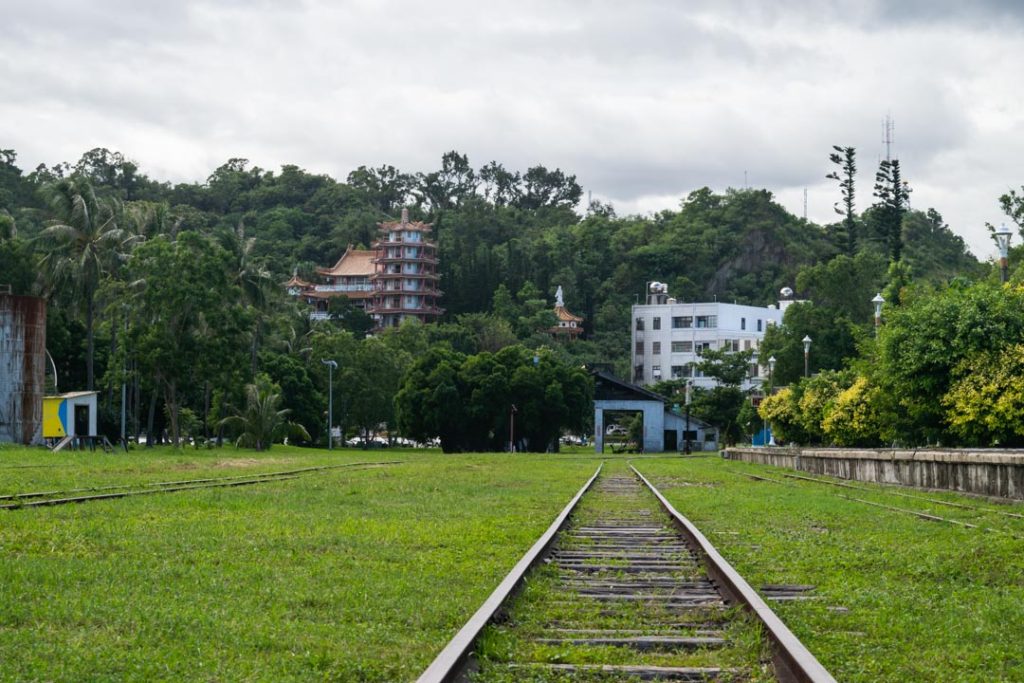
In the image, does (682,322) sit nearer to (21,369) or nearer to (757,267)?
(757,267)

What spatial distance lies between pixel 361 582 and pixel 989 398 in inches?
893

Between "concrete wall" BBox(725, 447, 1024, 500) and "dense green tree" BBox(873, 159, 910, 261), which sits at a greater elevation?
"dense green tree" BBox(873, 159, 910, 261)

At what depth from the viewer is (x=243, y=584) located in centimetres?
921

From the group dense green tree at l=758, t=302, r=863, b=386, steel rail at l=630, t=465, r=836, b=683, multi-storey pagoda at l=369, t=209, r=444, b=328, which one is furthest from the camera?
multi-storey pagoda at l=369, t=209, r=444, b=328

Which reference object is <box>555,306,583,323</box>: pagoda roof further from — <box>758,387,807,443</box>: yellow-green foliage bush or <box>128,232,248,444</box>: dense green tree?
<box>128,232,248,444</box>: dense green tree

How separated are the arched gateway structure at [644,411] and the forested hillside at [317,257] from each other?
15.6 m

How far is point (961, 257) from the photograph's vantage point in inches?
5079

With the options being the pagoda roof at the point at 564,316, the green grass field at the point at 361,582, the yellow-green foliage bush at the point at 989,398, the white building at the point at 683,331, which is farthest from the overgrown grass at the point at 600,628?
the pagoda roof at the point at 564,316

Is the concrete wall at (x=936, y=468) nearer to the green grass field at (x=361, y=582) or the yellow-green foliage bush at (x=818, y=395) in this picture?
the green grass field at (x=361, y=582)

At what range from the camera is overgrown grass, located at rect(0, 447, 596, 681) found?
21.3 ft

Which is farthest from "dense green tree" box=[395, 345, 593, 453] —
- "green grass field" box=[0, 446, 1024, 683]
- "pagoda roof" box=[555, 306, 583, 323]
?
"green grass field" box=[0, 446, 1024, 683]

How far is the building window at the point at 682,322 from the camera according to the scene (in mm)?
120438

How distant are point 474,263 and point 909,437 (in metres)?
93.3

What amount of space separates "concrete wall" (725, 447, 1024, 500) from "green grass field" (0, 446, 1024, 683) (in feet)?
7.12
